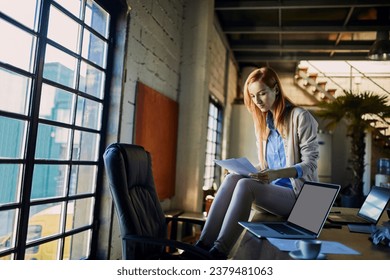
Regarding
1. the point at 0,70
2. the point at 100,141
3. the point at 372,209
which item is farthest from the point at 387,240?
the point at 100,141

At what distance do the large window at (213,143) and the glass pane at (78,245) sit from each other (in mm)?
2253

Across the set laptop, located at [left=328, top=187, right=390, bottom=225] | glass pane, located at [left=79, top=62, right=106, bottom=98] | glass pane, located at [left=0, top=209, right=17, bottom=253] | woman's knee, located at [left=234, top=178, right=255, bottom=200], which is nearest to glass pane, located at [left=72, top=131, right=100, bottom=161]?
glass pane, located at [left=79, top=62, right=106, bottom=98]

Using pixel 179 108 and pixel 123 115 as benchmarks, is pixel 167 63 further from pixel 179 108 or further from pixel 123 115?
pixel 123 115

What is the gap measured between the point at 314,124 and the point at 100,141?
113cm

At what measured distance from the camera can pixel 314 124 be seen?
1.31 metres

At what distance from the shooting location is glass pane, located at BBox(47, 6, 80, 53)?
1.39 metres

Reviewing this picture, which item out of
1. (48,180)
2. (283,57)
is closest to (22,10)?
(48,180)

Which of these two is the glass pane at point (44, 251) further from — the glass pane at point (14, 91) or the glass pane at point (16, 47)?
the glass pane at point (16, 47)

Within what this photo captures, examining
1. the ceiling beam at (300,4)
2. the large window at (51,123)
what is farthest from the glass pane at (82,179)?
the ceiling beam at (300,4)

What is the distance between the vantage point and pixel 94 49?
1762 millimetres

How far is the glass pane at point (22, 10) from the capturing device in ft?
3.72

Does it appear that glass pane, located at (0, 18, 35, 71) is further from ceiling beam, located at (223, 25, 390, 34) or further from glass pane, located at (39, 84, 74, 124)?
ceiling beam, located at (223, 25, 390, 34)

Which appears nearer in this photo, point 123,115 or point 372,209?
point 372,209

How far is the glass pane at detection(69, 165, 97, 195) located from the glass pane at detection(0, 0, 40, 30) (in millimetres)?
696
